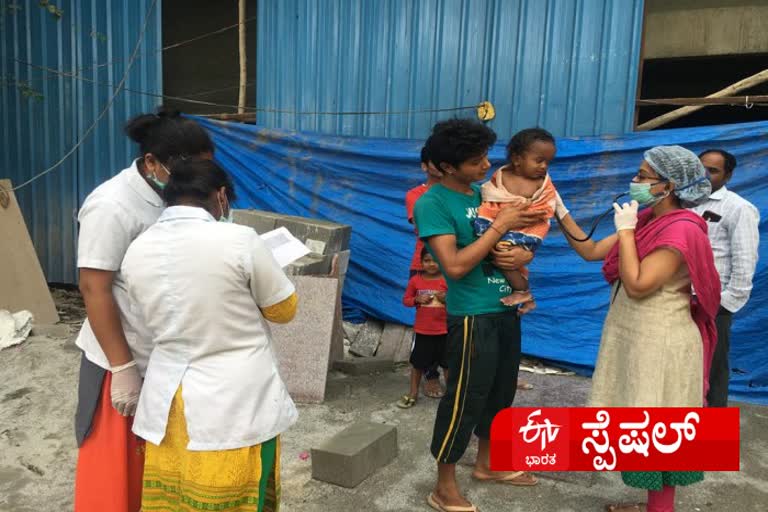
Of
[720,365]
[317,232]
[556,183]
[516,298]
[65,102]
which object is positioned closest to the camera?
[516,298]

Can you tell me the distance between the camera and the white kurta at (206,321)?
1.71 meters

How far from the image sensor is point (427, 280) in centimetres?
399

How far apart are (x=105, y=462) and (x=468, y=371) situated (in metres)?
1.40

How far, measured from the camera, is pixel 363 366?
4652 millimetres

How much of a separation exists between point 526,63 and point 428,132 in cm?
93

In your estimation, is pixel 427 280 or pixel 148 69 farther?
pixel 148 69

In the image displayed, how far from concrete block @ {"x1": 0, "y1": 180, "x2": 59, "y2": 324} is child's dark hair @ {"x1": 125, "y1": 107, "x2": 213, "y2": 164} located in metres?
4.25

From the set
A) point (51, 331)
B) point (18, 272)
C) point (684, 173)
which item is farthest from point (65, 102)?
point (684, 173)

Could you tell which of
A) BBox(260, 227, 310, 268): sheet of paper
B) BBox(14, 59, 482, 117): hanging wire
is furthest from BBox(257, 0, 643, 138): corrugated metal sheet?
BBox(260, 227, 310, 268): sheet of paper

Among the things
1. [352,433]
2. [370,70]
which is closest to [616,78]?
[370,70]

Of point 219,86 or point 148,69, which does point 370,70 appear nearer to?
point 148,69

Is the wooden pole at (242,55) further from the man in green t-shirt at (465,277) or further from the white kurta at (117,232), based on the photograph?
the white kurta at (117,232)

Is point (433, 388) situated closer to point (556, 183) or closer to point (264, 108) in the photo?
point (556, 183)

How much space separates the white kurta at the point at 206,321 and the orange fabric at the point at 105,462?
260mm
